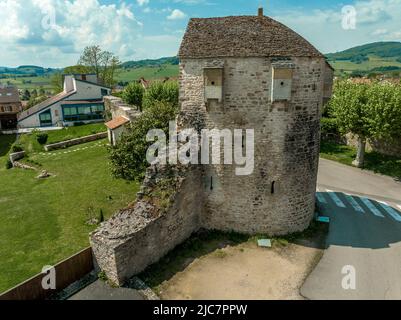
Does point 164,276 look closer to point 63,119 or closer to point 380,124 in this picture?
point 380,124

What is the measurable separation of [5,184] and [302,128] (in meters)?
22.8

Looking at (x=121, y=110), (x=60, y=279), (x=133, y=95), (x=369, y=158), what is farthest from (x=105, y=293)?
(x=133, y=95)

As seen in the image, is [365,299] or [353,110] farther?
[353,110]

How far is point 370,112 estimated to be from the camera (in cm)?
2388

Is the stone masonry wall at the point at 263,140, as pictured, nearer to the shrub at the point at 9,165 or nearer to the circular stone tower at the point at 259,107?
the circular stone tower at the point at 259,107

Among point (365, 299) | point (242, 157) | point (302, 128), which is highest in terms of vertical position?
point (302, 128)

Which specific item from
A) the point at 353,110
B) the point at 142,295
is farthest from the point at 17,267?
the point at 353,110

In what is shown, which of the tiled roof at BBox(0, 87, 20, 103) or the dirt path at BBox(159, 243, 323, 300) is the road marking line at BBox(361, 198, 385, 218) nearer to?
the dirt path at BBox(159, 243, 323, 300)

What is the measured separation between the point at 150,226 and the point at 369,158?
22844mm

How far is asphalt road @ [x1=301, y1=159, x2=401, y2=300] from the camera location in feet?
40.0

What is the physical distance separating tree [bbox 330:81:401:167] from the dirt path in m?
13.3

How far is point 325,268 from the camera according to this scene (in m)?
13.4

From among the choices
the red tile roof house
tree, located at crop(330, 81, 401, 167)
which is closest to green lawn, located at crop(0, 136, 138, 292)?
tree, located at crop(330, 81, 401, 167)

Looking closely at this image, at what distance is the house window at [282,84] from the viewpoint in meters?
13.1
